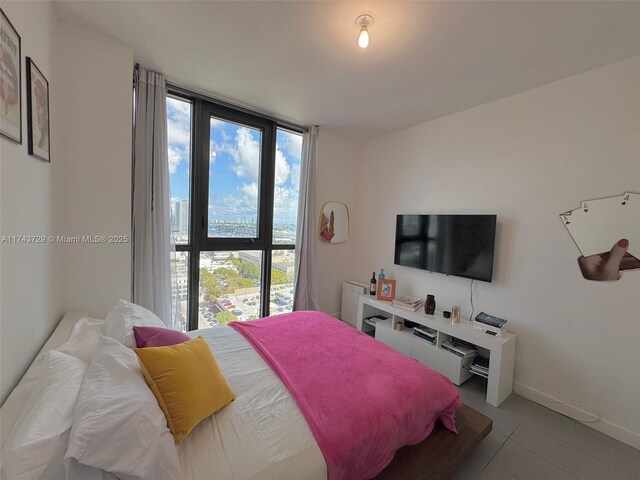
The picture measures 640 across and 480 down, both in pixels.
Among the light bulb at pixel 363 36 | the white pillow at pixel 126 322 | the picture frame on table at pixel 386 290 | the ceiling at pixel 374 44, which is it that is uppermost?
the ceiling at pixel 374 44

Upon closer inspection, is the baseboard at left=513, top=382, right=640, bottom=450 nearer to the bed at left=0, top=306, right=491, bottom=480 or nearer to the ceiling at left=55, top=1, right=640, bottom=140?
the bed at left=0, top=306, right=491, bottom=480

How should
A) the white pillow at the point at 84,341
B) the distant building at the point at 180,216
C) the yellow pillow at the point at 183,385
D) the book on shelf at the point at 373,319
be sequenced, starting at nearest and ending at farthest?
the yellow pillow at the point at 183,385 → the white pillow at the point at 84,341 → the distant building at the point at 180,216 → the book on shelf at the point at 373,319

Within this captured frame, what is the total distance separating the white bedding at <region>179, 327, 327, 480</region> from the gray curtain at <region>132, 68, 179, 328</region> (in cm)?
134

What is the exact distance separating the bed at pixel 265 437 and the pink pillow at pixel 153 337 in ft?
1.14

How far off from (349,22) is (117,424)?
218cm

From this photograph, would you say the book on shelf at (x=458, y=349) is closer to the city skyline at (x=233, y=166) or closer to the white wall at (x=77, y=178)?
the city skyline at (x=233, y=166)

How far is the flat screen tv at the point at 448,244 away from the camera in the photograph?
2387mm

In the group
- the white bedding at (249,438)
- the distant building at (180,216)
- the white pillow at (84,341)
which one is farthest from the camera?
the distant building at (180,216)

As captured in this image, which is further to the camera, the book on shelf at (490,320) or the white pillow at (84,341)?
the book on shelf at (490,320)

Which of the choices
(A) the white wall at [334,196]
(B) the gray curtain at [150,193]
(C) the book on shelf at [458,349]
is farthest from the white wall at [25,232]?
(C) the book on shelf at [458,349]

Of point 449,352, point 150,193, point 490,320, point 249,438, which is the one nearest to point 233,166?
point 150,193

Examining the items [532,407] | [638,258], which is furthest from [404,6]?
[532,407]

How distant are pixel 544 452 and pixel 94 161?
3598mm

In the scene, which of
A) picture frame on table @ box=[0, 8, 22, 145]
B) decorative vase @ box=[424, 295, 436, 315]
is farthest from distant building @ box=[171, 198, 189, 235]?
decorative vase @ box=[424, 295, 436, 315]
